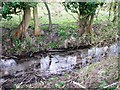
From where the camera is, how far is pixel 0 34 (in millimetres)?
5176

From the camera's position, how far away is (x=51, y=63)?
483 cm

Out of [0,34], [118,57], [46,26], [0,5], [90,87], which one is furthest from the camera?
[46,26]

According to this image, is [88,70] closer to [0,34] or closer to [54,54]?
[54,54]

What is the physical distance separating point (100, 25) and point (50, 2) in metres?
1.30

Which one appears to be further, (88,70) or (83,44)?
(83,44)

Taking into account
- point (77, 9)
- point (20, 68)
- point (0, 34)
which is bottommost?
point (20, 68)

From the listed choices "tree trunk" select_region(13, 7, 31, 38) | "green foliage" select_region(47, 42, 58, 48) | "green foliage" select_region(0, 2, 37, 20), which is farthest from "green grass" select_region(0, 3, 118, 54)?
"green foliage" select_region(0, 2, 37, 20)

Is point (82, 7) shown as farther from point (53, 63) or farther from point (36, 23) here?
point (53, 63)

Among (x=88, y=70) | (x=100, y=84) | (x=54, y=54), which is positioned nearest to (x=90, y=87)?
(x=100, y=84)

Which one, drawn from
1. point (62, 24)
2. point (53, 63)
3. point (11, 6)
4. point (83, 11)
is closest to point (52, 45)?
point (53, 63)

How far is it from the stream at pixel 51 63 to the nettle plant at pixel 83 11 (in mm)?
548

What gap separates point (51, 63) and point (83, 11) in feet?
4.16

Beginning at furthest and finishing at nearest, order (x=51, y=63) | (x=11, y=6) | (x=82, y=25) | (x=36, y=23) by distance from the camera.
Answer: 1. (x=82, y=25)
2. (x=36, y=23)
3. (x=51, y=63)
4. (x=11, y=6)

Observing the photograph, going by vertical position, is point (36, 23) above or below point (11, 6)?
below
